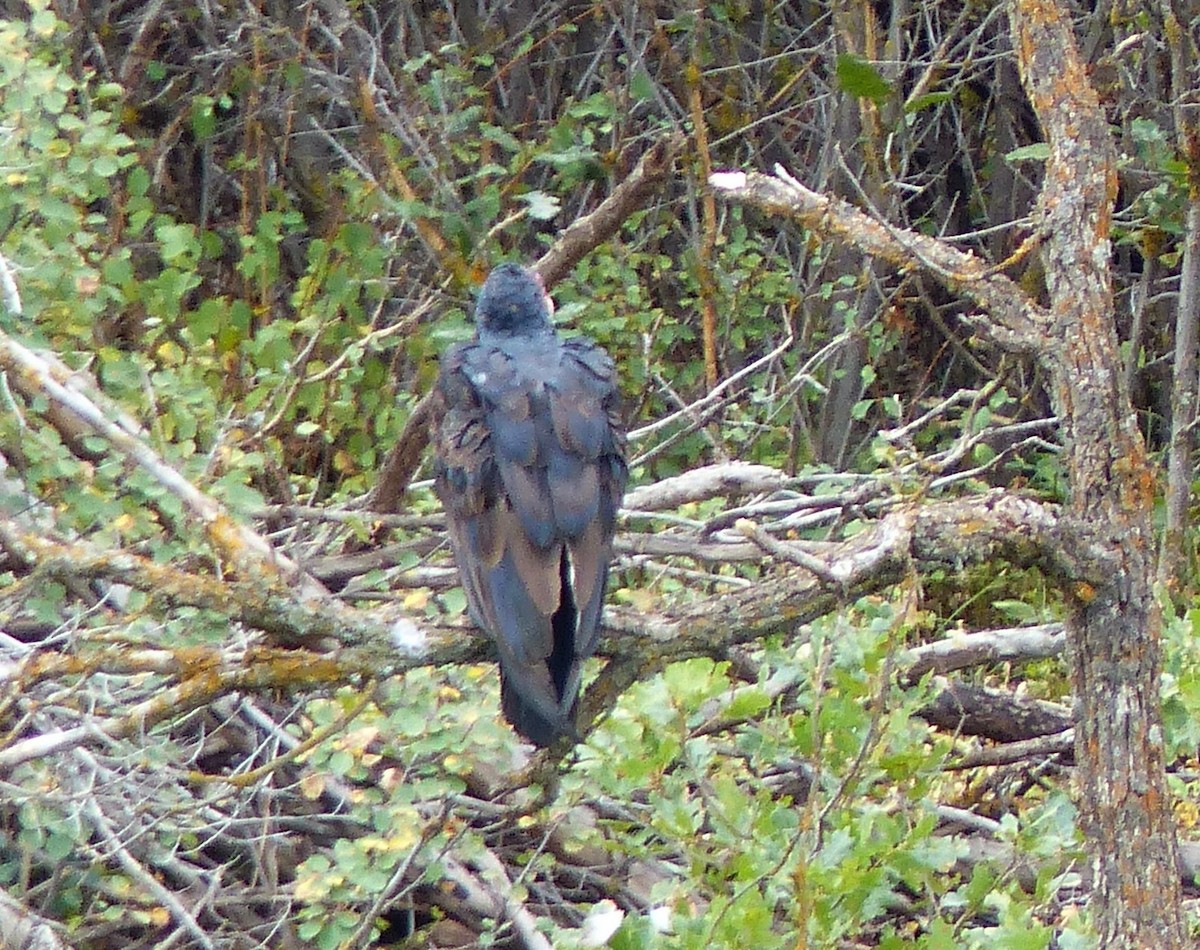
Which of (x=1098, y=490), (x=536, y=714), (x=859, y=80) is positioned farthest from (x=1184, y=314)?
(x=536, y=714)

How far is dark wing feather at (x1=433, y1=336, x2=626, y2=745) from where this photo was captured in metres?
2.49

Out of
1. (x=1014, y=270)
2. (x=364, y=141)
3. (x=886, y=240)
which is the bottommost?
(x=1014, y=270)

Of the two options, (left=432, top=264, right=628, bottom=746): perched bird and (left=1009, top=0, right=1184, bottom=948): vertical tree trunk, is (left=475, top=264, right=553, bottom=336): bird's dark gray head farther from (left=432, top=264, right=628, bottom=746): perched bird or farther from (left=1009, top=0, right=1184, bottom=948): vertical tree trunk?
(left=1009, top=0, right=1184, bottom=948): vertical tree trunk

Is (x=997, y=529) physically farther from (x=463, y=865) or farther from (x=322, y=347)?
(x=322, y=347)

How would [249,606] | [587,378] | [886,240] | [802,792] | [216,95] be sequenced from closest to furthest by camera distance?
1. [249,606]
2. [886,240]
3. [587,378]
4. [802,792]
5. [216,95]

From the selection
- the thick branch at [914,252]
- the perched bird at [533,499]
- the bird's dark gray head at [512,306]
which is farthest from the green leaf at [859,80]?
the thick branch at [914,252]

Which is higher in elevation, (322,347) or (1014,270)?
(322,347)

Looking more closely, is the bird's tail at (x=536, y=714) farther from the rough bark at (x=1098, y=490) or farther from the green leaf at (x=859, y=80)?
the green leaf at (x=859, y=80)

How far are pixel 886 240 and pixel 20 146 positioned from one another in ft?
5.88

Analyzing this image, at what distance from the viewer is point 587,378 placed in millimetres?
2916

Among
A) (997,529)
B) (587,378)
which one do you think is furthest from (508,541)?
(997,529)

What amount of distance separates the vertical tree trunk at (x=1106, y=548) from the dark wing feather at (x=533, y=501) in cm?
73

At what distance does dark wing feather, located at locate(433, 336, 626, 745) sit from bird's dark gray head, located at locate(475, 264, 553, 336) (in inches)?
8.9

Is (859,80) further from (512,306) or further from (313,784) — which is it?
(313,784)
